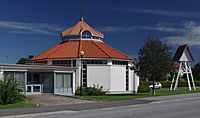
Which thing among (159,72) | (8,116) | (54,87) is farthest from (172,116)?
(54,87)

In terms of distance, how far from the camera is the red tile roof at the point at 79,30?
48.9 meters

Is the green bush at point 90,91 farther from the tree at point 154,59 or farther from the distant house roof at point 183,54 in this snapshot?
the distant house roof at point 183,54

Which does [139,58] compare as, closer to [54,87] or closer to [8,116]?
[54,87]

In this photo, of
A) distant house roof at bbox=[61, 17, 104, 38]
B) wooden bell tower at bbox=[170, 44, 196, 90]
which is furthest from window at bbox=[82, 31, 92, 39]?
wooden bell tower at bbox=[170, 44, 196, 90]

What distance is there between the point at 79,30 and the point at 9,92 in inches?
947

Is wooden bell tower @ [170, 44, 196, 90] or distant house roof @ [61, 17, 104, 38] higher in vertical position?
distant house roof @ [61, 17, 104, 38]

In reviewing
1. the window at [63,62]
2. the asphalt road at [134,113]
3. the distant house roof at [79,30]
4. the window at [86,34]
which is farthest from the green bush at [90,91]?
the asphalt road at [134,113]

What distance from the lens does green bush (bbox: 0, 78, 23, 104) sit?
25.6m

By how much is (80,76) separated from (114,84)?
484 cm

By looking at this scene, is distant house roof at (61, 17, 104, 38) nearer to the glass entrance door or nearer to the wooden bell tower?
the wooden bell tower

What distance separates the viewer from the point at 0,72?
32.4 m

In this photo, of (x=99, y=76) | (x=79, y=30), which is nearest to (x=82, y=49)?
(x=99, y=76)

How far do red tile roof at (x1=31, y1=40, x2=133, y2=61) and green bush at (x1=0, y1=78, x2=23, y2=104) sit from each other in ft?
54.4

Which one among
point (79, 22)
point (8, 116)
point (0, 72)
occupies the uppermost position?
point (79, 22)
